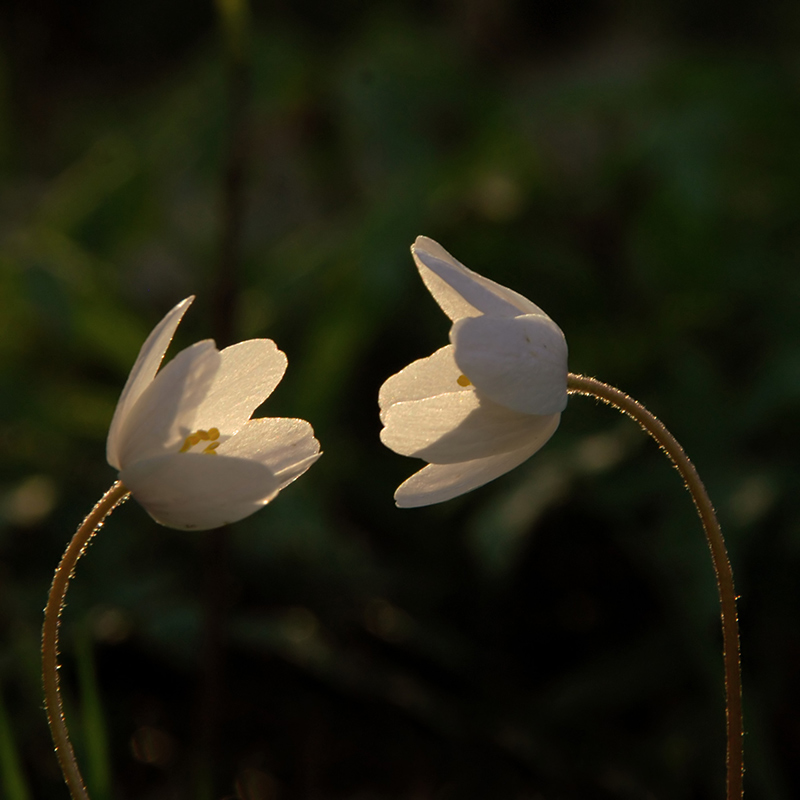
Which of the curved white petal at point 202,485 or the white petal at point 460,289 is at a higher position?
the white petal at point 460,289

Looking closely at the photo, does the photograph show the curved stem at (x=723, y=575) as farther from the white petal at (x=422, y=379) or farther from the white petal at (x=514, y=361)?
the white petal at (x=422, y=379)

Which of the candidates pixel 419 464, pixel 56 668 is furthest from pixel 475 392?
pixel 419 464

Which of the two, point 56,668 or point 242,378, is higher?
point 242,378

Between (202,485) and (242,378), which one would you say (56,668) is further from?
(242,378)

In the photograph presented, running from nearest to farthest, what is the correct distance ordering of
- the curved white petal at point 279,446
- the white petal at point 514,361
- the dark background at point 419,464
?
the white petal at point 514,361
the curved white petal at point 279,446
the dark background at point 419,464

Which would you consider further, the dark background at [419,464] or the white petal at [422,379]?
the dark background at [419,464]

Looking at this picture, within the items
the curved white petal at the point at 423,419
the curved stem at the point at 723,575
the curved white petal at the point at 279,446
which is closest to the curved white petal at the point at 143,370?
the curved white petal at the point at 279,446

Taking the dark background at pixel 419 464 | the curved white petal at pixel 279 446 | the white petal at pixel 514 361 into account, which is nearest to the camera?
the white petal at pixel 514 361
